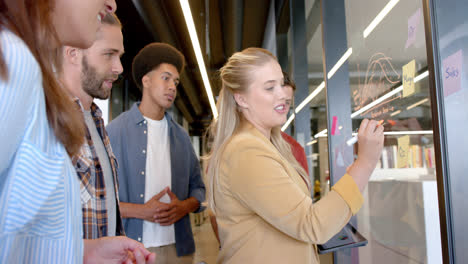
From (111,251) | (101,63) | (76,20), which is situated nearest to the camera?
(76,20)

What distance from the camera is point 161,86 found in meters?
2.55

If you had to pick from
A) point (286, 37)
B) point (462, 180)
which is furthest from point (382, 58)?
point (286, 37)

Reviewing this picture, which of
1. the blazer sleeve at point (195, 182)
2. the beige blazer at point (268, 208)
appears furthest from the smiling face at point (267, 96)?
the blazer sleeve at point (195, 182)

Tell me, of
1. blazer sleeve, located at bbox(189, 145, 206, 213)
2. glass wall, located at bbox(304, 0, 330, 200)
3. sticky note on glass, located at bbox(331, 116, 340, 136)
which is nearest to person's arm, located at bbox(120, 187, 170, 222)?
blazer sleeve, located at bbox(189, 145, 206, 213)

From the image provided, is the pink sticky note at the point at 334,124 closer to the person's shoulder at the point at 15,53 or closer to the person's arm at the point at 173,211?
the person's arm at the point at 173,211

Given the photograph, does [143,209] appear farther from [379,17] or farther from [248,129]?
[379,17]

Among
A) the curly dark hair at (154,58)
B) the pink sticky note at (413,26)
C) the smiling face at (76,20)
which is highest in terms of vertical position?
the curly dark hair at (154,58)

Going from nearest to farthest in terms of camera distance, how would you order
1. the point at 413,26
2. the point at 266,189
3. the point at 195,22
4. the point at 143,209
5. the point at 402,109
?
the point at 266,189 → the point at 413,26 → the point at 402,109 → the point at 143,209 → the point at 195,22

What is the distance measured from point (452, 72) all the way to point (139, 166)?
190 cm

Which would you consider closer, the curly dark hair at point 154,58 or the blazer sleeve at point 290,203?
the blazer sleeve at point 290,203

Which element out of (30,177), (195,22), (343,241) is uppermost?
(195,22)

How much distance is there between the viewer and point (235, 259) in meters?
1.30

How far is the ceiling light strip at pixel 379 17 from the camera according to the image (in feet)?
5.56

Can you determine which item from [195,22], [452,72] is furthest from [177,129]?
[195,22]
